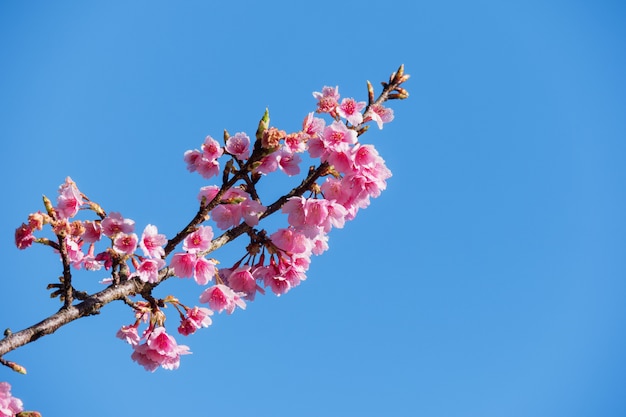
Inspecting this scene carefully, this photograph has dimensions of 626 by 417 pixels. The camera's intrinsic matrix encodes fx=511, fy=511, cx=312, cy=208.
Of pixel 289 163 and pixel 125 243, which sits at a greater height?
pixel 289 163

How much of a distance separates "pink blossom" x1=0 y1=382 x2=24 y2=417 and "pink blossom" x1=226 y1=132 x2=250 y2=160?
7.40 ft

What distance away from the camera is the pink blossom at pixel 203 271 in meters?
3.92

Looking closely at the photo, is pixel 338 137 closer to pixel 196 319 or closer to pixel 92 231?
pixel 196 319

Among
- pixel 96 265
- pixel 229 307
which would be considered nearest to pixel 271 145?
pixel 229 307

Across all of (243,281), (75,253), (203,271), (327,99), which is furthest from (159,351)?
(327,99)

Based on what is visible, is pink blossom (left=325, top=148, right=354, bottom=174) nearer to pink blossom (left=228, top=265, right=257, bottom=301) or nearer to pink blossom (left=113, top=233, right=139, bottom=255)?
pink blossom (left=228, top=265, right=257, bottom=301)

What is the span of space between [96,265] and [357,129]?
2.55 metres

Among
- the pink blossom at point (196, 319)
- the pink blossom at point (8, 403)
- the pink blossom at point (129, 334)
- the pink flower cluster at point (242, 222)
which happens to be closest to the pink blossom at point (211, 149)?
the pink flower cluster at point (242, 222)

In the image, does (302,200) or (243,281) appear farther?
(243,281)

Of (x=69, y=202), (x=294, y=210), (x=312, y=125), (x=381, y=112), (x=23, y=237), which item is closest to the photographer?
(x=23, y=237)

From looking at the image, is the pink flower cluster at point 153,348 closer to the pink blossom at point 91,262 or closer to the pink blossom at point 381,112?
the pink blossom at point 91,262

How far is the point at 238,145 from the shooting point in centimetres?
383

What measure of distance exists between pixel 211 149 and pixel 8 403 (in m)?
2.29

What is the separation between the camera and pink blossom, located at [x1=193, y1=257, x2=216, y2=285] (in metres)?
3.92
